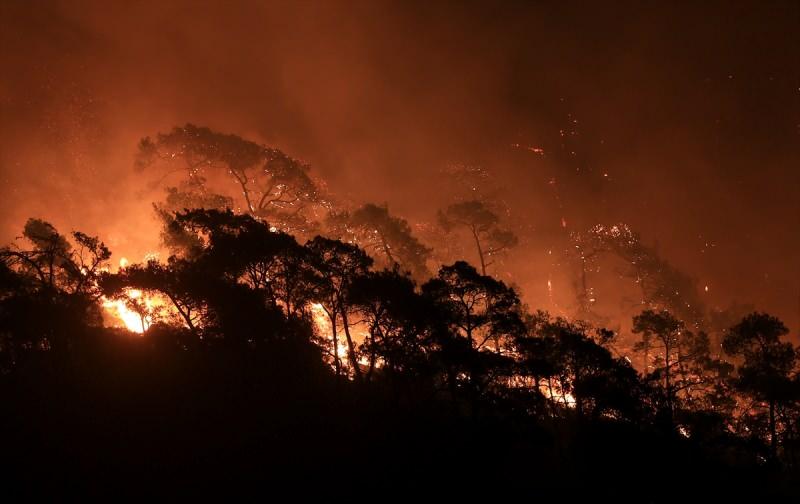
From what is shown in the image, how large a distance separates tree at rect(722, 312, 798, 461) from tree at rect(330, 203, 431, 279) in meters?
18.4

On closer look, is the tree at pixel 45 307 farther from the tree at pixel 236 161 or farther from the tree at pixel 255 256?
the tree at pixel 236 161

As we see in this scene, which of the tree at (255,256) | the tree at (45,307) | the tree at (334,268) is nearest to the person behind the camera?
the tree at (45,307)

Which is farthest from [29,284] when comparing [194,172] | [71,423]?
[194,172]

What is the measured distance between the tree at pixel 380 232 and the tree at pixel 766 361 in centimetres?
1837

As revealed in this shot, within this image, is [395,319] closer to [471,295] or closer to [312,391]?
[471,295]

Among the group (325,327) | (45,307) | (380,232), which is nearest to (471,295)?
(380,232)

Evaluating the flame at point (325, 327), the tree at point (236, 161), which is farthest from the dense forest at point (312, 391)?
the tree at point (236, 161)

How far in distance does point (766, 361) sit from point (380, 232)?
69.1ft

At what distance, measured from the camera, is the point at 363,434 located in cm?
1866

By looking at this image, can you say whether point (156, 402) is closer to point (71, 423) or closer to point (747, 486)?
point (71, 423)

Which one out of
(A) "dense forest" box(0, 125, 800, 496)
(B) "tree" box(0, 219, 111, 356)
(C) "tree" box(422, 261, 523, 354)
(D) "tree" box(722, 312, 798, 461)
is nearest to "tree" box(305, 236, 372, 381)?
(A) "dense forest" box(0, 125, 800, 496)

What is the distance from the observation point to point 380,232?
33156mm

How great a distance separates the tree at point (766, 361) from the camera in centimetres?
2233

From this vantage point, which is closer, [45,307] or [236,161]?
[45,307]
